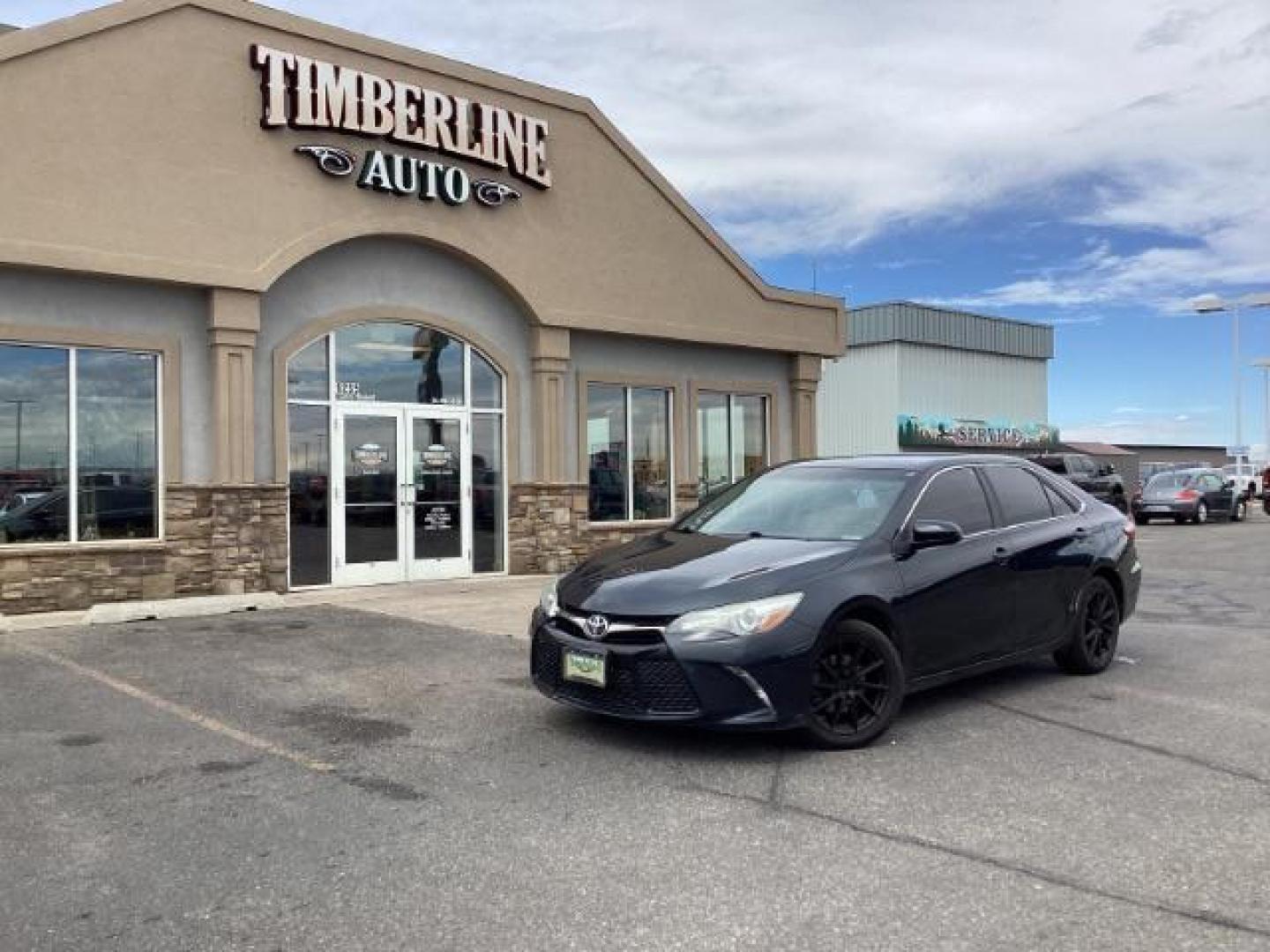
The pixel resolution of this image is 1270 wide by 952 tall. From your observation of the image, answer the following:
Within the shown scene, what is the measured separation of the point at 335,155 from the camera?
1267 centimetres

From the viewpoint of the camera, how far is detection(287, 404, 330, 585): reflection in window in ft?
41.5

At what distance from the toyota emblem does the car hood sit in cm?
4

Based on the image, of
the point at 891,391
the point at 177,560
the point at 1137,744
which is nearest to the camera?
the point at 1137,744

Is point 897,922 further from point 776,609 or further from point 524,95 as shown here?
point 524,95

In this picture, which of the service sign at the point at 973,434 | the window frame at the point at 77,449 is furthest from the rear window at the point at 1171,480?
the window frame at the point at 77,449

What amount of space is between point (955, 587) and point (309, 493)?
28.4 ft

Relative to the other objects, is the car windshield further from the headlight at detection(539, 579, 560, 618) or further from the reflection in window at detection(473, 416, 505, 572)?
the reflection in window at detection(473, 416, 505, 572)

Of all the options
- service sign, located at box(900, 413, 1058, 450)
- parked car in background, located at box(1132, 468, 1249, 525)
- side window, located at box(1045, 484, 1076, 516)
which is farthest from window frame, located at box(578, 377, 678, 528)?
service sign, located at box(900, 413, 1058, 450)

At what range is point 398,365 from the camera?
13.7 meters

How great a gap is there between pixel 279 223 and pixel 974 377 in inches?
1368

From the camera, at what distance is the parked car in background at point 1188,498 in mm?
28516

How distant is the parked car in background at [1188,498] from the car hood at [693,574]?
25701 millimetres

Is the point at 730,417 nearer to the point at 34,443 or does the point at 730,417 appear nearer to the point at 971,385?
the point at 34,443

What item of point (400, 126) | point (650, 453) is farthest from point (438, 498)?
point (400, 126)
